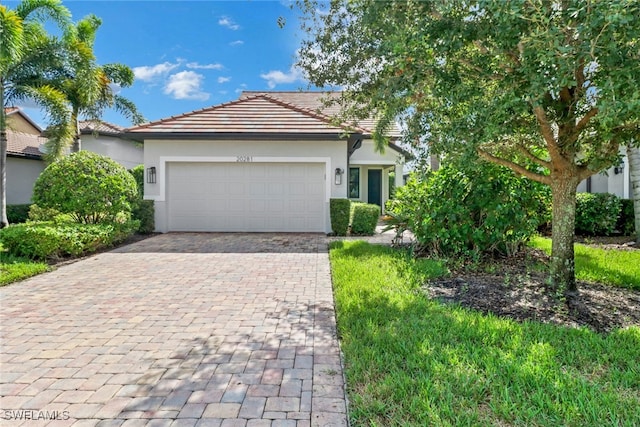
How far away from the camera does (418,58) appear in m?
3.92

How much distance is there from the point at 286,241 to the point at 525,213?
6.16 meters

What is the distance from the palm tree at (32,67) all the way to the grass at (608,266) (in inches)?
606

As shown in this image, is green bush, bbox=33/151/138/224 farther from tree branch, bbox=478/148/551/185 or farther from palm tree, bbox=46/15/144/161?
tree branch, bbox=478/148/551/185

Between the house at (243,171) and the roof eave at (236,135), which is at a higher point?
the roof eave at (236,135)

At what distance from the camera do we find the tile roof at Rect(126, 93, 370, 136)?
11430 mm

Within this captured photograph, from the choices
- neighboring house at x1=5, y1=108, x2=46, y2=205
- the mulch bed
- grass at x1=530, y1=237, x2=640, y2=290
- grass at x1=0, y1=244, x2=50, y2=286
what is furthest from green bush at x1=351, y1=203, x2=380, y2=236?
neighboring house at x1=5, y1=108, x2=46, y2=205

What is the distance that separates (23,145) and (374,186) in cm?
1912

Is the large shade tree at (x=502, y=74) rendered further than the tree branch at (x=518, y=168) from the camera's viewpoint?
No

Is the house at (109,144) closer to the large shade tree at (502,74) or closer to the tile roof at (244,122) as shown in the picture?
the tile roof at (244,122)

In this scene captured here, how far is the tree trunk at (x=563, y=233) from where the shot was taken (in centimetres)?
486

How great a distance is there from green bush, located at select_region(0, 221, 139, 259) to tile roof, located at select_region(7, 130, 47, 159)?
38.3 ft

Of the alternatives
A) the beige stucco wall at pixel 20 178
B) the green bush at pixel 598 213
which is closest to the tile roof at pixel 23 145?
the beige stucco wall at pixel 20 178

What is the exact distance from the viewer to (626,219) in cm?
1114

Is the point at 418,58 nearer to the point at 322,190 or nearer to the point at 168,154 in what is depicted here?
the point at 322,190
